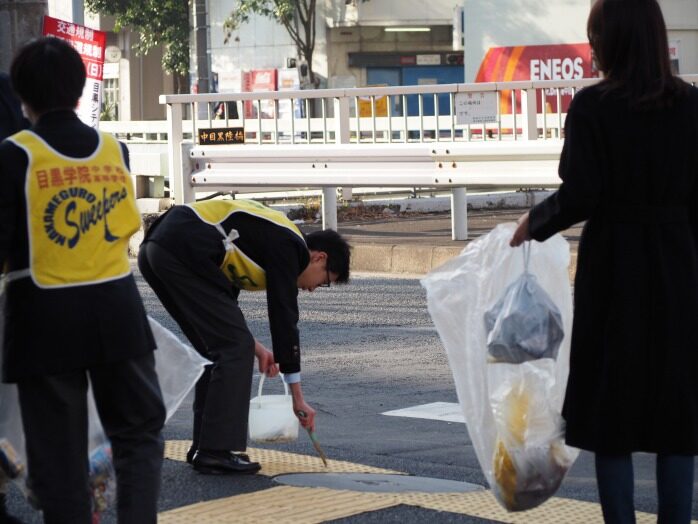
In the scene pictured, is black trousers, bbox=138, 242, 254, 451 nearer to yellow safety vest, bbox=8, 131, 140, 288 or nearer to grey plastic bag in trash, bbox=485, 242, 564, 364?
grey plastic bag in trash, bbox=485, 242, 564, 364

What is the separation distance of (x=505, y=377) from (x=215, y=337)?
4.66 feet

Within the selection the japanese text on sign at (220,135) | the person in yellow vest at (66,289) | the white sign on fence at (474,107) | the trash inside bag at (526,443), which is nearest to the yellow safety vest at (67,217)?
the person in yellow vest at (66,289)

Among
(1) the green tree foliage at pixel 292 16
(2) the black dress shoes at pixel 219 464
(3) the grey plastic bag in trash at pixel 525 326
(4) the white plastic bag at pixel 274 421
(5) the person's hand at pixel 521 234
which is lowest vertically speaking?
(2) the black dress shoes at pixel 219 464

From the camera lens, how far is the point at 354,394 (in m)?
7.26

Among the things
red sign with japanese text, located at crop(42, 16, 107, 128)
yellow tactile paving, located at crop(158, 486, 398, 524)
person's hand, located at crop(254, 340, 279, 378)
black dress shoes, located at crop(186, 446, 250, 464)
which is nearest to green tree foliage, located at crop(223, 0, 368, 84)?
red sign with japanese text, located at crop(42, 16, 107, 128)

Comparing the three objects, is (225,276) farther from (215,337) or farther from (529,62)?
(529,62)

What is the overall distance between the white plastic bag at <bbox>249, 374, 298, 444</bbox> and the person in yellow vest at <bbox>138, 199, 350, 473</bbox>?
5 cm

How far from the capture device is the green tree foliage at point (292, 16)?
36938mm

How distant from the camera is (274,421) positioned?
5.39 metres

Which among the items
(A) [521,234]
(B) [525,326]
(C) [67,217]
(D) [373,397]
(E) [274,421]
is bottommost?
(D) [373,397]

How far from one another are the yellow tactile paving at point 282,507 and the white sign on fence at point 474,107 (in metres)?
7.50

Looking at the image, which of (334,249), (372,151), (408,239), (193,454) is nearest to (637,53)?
(334,249)

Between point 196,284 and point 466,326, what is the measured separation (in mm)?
1281

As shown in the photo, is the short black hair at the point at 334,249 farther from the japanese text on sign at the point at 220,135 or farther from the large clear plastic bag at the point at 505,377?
the japanese text on sign at the point at 220,135
